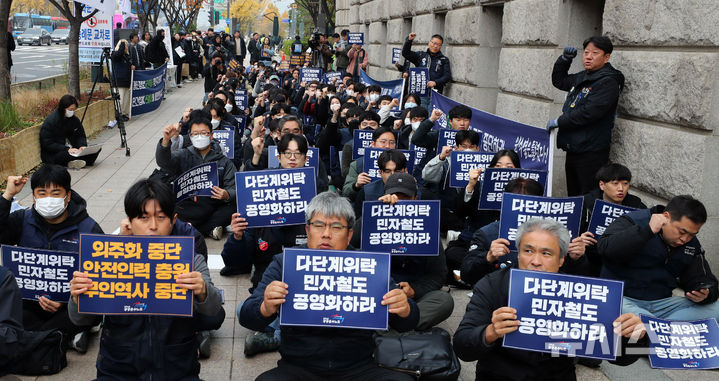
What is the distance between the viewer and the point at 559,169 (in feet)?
31.8

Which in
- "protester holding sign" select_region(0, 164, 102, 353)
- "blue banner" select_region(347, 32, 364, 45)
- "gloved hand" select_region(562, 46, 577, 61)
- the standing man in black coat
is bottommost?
"protester holding sign" select_region(0, 164, 102, 353)

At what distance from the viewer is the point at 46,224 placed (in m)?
5.51

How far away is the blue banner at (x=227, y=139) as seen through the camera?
10.4m

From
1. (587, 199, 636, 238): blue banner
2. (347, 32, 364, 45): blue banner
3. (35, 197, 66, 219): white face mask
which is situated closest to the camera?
Answer: (35, 197, 66, 219): white face mask

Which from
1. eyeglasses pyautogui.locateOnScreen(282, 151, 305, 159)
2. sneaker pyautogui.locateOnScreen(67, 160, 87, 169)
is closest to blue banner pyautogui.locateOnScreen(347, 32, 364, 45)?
sneaker pyautogui.locateOnScreen(67, 160, 87, 169)

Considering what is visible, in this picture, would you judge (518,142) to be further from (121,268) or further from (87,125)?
(87,125)

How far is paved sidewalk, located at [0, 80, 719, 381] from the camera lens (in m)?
5.43

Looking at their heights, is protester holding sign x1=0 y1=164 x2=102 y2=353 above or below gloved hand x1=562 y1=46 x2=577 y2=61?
below

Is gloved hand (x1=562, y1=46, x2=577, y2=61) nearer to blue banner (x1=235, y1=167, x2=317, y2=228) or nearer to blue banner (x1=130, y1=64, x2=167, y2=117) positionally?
blue banner (x1=235, y1=167, x2=317, y2=228)

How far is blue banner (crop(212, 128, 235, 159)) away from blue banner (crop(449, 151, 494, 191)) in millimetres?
3758

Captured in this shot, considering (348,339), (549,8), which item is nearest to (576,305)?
(348,339)

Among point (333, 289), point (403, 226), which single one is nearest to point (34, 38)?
point (403, 226)

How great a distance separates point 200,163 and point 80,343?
11.4ft

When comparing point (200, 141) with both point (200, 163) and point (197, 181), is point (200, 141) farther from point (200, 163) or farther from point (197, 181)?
point (197, 181)
